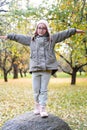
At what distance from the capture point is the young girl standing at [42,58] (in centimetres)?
712

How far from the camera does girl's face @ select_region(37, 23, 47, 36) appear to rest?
713 centimetres

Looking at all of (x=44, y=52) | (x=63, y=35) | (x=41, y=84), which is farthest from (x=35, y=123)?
(x=63, y=35)

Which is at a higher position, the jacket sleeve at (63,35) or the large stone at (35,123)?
the jacket sleeve at (63,35)

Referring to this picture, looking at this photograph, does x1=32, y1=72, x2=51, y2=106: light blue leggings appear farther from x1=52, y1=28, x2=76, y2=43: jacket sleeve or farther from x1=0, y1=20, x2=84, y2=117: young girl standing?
x1=52, y1=28, x2=76, y2=43: jacket sleeve

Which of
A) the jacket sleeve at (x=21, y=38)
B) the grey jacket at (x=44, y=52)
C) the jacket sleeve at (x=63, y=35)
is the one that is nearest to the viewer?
the grey jacket at (x=44, y=52)

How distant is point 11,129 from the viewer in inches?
285

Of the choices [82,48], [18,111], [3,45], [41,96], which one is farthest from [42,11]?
[41,96]

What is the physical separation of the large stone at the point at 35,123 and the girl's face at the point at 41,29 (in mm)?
1841

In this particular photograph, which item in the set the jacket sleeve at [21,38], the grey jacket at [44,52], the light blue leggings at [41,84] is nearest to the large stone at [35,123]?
the light blue leggings at [41,84]

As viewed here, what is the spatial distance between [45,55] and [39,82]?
0.62 m

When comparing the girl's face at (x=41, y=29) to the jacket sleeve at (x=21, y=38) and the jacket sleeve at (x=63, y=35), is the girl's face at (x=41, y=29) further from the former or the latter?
the jacket sleeve at (x=21, y=38)

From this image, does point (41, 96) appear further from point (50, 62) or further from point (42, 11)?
point (42, 11)

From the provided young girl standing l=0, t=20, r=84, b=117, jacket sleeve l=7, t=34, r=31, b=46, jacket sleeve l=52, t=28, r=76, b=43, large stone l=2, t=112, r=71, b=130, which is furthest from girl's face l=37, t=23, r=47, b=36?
large stone l=2, t=112, r=71, b=130

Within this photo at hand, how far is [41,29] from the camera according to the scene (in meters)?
7.18
